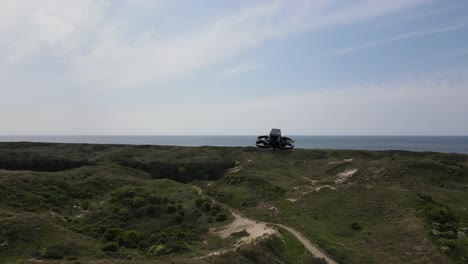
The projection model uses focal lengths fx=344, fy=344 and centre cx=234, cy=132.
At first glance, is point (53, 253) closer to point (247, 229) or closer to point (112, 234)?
point (112, 234)

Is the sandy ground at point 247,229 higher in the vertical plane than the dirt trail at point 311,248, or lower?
higher

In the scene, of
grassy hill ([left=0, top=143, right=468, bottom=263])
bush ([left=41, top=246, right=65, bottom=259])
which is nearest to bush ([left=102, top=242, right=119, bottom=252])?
grassy hill ([left=0, top=143, right=468, bottom=263])

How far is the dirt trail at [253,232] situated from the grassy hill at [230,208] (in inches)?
31.6

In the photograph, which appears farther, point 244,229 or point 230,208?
point 230,208

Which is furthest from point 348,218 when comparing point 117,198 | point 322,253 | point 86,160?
point 86,160

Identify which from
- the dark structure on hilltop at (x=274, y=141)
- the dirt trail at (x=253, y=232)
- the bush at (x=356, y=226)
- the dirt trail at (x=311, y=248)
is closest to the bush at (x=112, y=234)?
the dirt trail at (x=253, y=232)

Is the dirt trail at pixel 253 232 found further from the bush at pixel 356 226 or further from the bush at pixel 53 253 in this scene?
the bush at pixel 53 253

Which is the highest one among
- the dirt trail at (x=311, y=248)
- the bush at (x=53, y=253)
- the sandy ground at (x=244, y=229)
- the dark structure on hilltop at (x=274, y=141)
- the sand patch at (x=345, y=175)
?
the dark structure on hilltop at (x=274, y=141)

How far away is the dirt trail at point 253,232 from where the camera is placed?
108ft

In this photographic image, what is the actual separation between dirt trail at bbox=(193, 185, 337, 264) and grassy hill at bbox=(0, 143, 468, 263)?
2.64ft

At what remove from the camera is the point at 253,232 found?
36938mm

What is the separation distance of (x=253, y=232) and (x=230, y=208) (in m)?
14.1

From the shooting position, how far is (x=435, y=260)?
31969mm

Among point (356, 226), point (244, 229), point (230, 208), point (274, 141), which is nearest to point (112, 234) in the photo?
point (244, 229)
